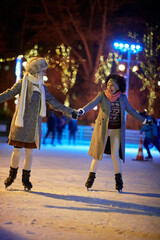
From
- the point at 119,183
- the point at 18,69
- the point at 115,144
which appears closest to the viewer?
the point at 119,183

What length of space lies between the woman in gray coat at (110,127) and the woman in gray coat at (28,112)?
0.75 metres

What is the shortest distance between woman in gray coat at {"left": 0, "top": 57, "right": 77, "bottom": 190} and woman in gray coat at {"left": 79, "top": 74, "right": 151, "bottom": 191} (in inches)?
29.6

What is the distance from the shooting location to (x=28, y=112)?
219 inches

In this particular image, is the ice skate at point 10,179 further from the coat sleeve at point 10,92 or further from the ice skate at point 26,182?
the coat sleeve at point 10,92

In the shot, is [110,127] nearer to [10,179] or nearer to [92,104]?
[92,104]

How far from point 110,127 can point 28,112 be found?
133 centimetres

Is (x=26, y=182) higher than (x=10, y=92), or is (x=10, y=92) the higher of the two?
(x=10, y=92)

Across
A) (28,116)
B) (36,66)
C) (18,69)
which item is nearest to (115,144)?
(28,116)

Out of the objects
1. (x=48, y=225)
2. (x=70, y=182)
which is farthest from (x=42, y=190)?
(x=48, y=225)

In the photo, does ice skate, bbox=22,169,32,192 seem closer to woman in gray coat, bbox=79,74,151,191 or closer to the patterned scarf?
woman in gray coat, bbox=79,74,151,191

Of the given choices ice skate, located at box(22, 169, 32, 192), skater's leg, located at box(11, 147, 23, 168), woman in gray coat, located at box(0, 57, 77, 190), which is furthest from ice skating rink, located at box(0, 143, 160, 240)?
woman in gray coat, located at box(0, 57, 77, 190)

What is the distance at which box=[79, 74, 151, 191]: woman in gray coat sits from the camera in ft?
19.9

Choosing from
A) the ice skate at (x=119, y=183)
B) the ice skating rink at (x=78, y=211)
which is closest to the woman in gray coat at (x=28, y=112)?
the ice skating rink at (x=78, y=211)

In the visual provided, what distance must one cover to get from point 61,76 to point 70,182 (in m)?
17.9
